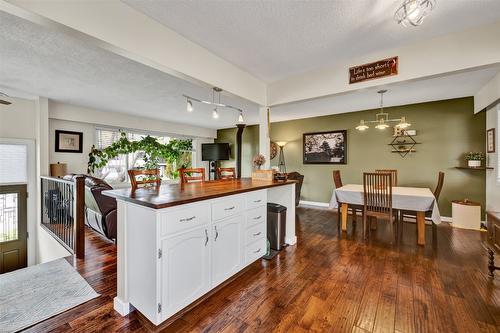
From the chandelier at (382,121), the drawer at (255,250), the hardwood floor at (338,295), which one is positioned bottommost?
the hardwood floor at (338,295)

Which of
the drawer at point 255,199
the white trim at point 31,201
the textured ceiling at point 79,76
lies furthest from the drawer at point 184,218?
the white trim at point 31,201

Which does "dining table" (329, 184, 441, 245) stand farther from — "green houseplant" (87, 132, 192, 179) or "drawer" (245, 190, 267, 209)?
"green houseplant" (87, 132, 192, 179)

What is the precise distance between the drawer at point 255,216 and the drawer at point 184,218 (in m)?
0.61

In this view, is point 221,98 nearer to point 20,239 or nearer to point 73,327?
point 73,327

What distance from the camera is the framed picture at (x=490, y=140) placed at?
3645 millimetres

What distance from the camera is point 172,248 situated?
61.1 inches

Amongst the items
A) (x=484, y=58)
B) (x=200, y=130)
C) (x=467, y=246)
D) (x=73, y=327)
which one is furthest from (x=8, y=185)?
(x=467, y=246)

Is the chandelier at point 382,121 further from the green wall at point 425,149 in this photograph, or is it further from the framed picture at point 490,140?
the framed picture at point 490,140

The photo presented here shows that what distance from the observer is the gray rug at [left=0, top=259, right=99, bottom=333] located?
65.1 inches

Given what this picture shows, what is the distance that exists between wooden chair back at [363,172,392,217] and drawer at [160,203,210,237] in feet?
8.26

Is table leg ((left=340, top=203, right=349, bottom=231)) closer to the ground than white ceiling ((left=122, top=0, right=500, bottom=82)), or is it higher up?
closer to the ground

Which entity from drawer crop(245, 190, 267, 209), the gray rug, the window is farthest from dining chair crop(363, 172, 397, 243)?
the window

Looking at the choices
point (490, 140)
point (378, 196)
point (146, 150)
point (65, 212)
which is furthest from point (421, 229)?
point (146, 150)

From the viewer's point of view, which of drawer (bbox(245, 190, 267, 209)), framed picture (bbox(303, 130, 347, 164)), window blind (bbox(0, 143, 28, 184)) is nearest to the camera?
drawer (bbox(245, 190, 267, 209))
